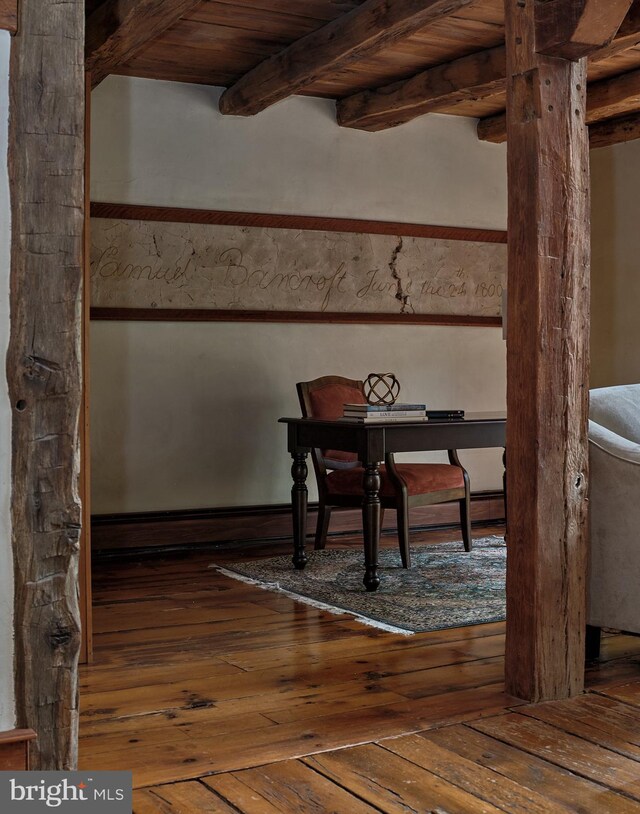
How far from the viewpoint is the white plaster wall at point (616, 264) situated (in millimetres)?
6727

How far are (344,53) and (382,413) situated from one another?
1.69 metres

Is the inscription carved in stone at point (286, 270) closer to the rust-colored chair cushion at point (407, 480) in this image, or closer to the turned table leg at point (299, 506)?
the turned table leg at point (299, 506)

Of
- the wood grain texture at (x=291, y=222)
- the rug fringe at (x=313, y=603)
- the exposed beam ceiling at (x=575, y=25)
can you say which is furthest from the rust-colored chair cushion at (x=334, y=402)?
the exposed beam ceiling at (x=575, y=25)

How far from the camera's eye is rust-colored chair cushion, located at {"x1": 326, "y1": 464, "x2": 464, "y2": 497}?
4980 millimetres

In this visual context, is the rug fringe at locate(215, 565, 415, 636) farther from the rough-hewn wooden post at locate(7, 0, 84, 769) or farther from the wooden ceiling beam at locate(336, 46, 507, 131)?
the wooden ceiling beam at locate(336, 46, 507, 131)

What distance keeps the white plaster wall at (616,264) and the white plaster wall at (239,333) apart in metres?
0.97

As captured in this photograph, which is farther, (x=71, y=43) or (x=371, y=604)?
(x=371, y=604)

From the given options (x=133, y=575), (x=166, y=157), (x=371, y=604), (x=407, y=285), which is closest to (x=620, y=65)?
(x=407, y=285)

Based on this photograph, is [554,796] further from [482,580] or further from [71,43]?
[482,580]

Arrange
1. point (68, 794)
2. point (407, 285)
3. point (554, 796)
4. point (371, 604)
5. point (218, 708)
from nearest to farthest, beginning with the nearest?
point (68, 794) < point (554, 796) < point (218, 708) < point (371, 604) < point (407, 285)

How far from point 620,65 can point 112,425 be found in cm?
346

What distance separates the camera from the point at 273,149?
5.93 m

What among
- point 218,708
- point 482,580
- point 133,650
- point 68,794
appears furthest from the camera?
point 482,580

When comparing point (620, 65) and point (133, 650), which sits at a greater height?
point (620, 65)
